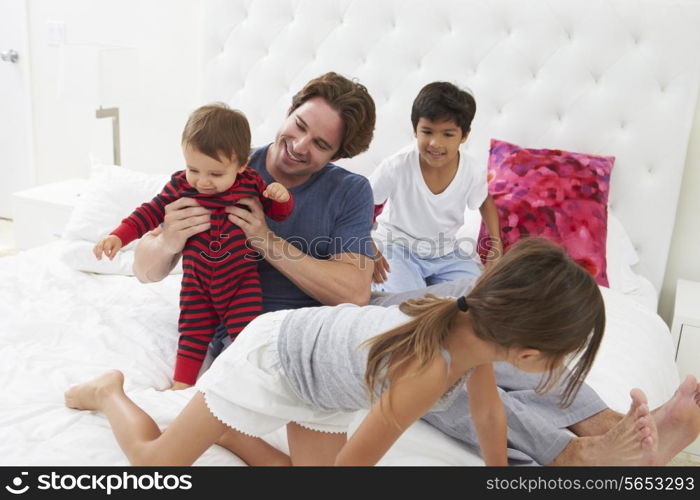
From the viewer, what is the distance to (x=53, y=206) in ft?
9.48

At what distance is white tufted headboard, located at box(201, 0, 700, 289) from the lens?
238cm

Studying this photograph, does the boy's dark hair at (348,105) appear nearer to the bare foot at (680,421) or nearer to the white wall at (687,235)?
the bare foot at (680,421)

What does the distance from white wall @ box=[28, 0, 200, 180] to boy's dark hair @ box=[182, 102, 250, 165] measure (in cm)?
154

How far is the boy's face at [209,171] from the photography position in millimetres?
1581

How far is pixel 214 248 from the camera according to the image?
5.47 ft

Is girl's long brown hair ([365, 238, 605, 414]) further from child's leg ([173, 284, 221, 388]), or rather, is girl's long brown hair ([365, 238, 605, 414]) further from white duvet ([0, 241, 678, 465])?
child's leg ([173, 284, 221, 388])

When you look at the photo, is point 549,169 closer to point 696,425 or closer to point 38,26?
point 696,425

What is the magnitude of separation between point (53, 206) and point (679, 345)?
2.32 m

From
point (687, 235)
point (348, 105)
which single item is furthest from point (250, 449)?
point (687, 235)

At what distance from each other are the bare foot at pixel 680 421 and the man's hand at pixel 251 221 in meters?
0.93

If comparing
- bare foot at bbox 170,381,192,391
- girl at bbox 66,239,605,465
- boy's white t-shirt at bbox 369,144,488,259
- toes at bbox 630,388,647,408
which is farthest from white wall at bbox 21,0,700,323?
toes at bbox 630,388,647,408

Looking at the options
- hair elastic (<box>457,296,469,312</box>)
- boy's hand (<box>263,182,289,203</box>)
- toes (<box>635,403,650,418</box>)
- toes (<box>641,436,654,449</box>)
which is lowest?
toes (<box>641,436,654,449</box>)

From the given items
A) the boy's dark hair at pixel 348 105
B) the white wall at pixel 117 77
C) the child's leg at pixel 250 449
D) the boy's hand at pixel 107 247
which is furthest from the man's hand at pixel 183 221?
the white wall at pixel 117 77

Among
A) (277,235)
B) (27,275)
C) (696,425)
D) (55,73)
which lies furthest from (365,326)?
(55,73)
